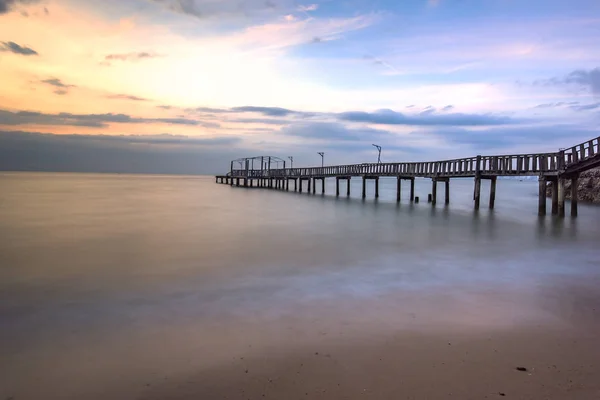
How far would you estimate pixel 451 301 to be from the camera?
26.2 ft

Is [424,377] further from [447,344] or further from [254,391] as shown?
[254,391]

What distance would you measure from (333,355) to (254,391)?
4.13ft

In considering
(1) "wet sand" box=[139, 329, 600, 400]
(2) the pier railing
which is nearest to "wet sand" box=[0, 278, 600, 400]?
(1) "wet sand" box=[139, 329, 600, 400]

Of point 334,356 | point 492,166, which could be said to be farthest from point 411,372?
point 492,166

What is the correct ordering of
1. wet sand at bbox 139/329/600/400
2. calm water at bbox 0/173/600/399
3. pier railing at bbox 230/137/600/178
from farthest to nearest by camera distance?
pier railing at bbox 230/137/600/178
calm water at bbox 0/173/600/399
wet sand at bbox 139/329/600/400

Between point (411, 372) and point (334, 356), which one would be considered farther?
point (334, 356)

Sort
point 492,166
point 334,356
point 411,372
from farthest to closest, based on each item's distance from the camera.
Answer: point 492,166, point 334,356, point 411,372

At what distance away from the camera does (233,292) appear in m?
8.83

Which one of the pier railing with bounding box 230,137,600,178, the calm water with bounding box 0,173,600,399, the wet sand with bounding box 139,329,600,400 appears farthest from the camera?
the pier railing with bounding box 230,137,600,178

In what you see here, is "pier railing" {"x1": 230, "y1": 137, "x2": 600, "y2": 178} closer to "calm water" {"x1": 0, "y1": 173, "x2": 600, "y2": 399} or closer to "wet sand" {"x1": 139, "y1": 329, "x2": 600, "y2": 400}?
"calm water" {"x1": 0, "y1": 173, "x2": 600, "y2": 399}

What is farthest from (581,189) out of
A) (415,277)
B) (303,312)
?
(303,312)

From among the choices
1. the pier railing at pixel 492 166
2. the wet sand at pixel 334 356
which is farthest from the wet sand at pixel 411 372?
the pier railing at pixel 492 166

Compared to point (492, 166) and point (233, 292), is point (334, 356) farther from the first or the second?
point (492, 166)

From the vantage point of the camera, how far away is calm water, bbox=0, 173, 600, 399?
Answer: 555cm
